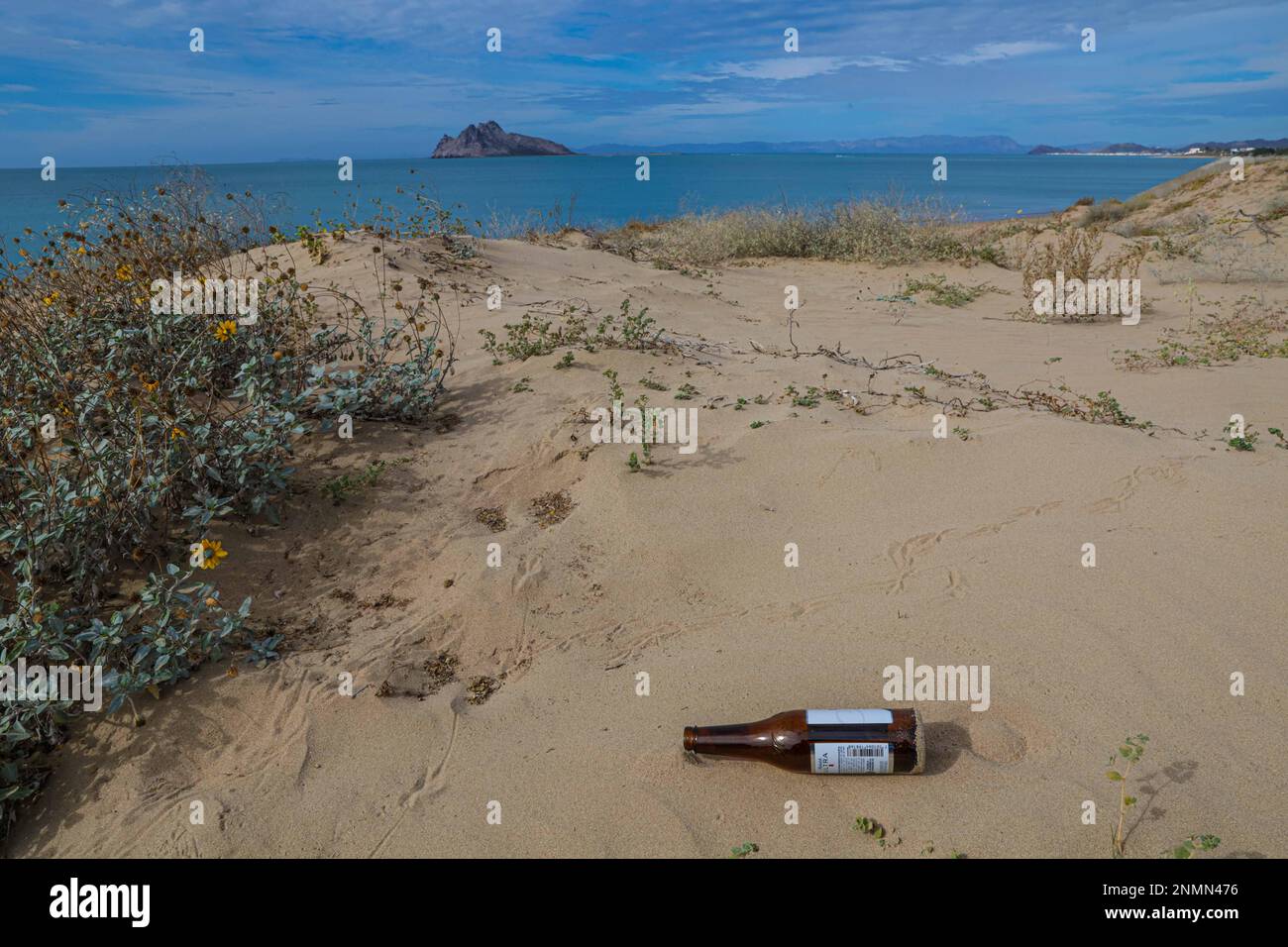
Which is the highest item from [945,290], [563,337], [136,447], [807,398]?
[945,290]

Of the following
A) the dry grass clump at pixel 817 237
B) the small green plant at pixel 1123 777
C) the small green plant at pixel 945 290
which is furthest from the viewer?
the dry grass clump at pixel 817 237

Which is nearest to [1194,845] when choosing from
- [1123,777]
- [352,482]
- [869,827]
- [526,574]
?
[1123,777]

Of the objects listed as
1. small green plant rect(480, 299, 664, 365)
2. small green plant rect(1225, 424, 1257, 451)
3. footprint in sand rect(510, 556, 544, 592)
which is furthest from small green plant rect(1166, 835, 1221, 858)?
small green plant rect(480, 299, 664, 365)

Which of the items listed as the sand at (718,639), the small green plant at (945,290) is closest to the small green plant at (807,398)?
the sand at (718,639)

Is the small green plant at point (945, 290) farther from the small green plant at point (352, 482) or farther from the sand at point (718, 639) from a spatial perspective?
the small green plant at point (352, 482)

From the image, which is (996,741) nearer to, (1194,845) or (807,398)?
(1194,845)

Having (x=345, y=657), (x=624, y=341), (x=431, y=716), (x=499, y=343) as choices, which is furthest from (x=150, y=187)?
(x=431, y=716)

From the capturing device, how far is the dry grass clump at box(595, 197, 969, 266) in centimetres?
1209

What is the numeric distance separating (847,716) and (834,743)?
0.30ft

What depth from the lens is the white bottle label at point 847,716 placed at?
7.42 ft

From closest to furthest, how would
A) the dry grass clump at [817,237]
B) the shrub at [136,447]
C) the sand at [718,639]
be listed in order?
the sand at [718,639]
the shrub at [136,447]
the dry grass clump at [817,237]

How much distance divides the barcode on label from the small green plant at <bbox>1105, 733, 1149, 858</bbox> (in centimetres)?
55

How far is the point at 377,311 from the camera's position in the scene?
6.30 m

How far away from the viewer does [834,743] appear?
7.38ft
